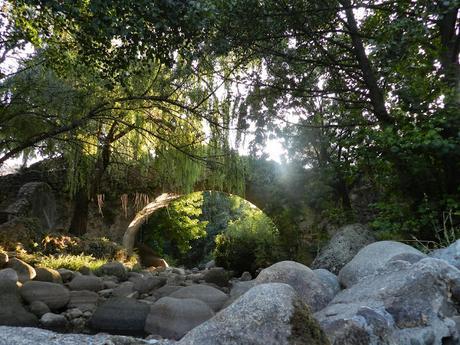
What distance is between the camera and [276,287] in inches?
83.7

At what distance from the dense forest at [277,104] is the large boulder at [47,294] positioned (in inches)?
65.6

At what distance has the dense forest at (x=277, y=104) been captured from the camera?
4.39m

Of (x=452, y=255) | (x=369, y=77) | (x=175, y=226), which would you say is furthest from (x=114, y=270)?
(x=175, y=226)

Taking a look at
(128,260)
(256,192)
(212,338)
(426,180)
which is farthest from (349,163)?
(128,260)

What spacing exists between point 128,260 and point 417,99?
774cm

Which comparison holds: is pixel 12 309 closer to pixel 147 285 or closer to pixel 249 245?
pixel 147 285

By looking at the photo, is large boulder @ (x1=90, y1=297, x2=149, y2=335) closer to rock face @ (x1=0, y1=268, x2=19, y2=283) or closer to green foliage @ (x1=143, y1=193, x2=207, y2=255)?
rock face @ (x1=0, y1=268, x2=19, y2=283)

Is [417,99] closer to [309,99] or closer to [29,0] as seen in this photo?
[309,99]

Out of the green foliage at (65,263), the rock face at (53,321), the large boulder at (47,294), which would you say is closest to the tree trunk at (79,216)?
the green foliage at (65,263)

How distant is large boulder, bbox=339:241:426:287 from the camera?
3777 millimetres

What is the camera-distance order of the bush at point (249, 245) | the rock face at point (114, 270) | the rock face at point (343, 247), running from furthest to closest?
the bush at point (249, 245) → the rock face at point (114, 270) → the rock face at point (343, 247)

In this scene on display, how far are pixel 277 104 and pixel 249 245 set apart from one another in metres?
4.56

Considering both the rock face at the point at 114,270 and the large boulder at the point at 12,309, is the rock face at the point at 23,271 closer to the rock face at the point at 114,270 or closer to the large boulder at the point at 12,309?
the large boulder at the point at 12,309

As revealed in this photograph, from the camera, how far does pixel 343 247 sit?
5.75 m
